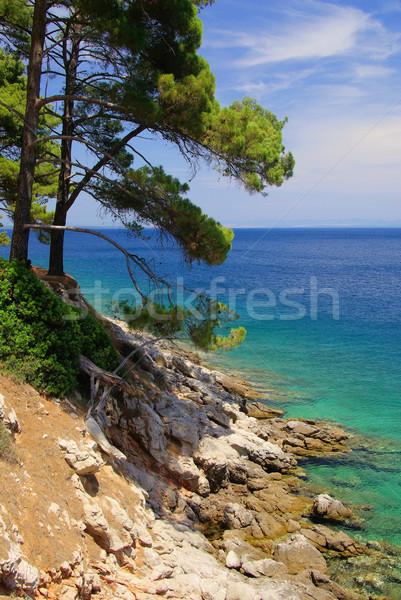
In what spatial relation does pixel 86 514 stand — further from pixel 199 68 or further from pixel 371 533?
pixel 199 68

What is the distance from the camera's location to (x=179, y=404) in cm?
1427

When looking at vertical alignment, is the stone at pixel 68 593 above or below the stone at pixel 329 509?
above

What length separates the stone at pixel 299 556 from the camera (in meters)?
9.71

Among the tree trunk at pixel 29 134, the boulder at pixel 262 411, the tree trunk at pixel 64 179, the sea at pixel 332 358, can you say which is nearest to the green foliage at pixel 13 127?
the tree trunk at pixel 64 179

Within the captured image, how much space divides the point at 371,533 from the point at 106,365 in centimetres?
783

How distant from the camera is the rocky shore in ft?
21.8

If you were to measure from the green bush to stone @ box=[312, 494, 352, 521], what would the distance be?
699 cm

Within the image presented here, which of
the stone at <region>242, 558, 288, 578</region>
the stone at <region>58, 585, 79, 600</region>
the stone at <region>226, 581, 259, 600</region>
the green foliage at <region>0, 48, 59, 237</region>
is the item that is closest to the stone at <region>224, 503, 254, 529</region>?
the stone at <region>242, 558, 288, 578</region>

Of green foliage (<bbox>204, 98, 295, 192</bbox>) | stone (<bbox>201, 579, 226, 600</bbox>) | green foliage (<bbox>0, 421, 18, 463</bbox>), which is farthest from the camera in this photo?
green foliage (<bbox>204, 98, 295, 192</bbox>)

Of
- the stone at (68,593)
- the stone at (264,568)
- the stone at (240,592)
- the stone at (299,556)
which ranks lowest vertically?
the stone at (299,556)

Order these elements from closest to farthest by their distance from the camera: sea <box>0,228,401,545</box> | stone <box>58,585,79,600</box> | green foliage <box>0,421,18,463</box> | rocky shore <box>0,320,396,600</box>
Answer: stone <box>58,585,79,600</box> < rocky shore <box>0,320,396,600</box> < green foliage <box>0,421,18,463</box> < sea <box>0,228,401,545</box>

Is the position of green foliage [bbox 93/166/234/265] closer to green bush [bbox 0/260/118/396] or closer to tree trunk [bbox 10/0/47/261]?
tree trunk [bbox 10/0/47/261]

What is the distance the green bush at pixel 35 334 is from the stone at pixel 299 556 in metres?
5.69

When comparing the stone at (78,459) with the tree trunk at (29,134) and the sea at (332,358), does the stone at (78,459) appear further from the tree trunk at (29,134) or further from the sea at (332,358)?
the sea at (332,358)
